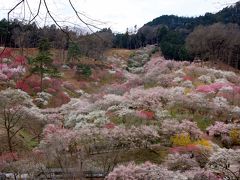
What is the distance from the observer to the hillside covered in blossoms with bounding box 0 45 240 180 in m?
22.0

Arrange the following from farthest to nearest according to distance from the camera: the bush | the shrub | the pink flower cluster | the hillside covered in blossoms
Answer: the bush < the pink flower cluster < the shrub < the hillside covered in blossoms

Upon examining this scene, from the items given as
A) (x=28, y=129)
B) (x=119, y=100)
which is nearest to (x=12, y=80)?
(x=28, y=129)

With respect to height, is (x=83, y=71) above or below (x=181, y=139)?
above

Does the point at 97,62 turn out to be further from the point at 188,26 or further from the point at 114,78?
the point at 188,26

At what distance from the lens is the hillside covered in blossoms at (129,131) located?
867 inches

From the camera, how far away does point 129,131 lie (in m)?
27.3

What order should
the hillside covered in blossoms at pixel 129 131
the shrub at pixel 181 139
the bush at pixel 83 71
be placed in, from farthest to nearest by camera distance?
the bush at pixel 83 71 → the shrub at pixel 181 139 → the hillside covered in blossoms at pixel 129 131

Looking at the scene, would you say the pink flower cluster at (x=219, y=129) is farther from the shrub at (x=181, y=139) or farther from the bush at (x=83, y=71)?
the bush at (x=83, y=71)

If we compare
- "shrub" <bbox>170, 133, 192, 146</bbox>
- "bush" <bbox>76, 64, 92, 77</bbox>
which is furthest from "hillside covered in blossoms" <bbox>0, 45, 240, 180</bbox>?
"bush" <bbox>76, 64, 92, 77</bbox>

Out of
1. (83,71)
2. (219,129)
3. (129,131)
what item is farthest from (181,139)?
(83,71)

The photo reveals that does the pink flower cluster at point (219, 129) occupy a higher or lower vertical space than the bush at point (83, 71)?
lower

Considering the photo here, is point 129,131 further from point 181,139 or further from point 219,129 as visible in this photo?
point 219,129

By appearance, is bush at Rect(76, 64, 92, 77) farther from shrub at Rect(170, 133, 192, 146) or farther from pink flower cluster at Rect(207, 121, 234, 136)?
shrub at Rect(170, 133, 192, 146)

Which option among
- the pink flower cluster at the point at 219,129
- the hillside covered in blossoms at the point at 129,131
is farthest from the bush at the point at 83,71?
the pink flower cluster at the point at 219,129
